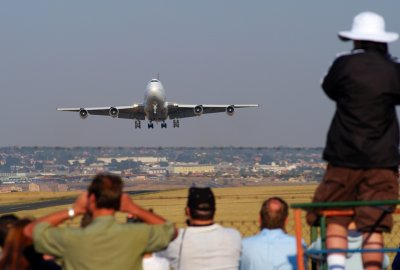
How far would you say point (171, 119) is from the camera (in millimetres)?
75875

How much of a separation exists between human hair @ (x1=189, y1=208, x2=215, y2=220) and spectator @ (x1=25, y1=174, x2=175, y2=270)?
802 millimetres

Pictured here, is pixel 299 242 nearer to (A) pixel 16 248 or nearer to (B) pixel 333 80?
(B) pixel 333 80

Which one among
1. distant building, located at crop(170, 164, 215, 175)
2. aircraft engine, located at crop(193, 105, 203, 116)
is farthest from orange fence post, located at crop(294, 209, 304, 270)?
aircraft engine, located at crop(193, 105, 203, 116)

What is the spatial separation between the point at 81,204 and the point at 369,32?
2.76m

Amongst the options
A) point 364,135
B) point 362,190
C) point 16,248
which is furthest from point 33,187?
point 16,248

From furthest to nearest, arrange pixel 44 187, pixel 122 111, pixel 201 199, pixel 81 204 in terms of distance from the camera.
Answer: pixel 122 111 → pixel 44 187 → pixel 201 199 → pixel 81 204

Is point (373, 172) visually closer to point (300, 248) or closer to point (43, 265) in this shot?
point (300, 248)

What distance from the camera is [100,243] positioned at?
7203 millimetres

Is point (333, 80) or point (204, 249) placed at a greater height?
point (333, 80)

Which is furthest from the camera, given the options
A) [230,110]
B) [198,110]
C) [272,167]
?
[198,110]

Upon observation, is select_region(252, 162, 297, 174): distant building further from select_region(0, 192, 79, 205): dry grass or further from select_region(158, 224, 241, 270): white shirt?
select_region(158, 224, 241, 270): white shirt

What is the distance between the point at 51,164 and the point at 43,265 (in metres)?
73.6

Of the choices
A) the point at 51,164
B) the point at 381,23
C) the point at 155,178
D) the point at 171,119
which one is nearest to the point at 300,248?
the point at 381,23

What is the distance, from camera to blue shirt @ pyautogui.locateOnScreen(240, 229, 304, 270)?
9047mm
